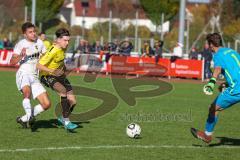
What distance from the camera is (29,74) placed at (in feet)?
39.5

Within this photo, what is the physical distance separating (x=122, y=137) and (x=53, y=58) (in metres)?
2.02

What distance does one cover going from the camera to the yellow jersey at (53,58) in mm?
11938

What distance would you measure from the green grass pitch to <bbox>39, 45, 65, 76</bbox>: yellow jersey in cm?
127

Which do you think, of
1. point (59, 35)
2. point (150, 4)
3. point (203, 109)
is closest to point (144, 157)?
point (59, 35)

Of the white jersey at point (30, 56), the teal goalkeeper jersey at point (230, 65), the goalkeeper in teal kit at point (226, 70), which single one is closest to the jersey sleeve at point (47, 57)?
the white jersey at point (30, 56)

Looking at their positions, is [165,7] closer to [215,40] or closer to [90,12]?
[90,12]

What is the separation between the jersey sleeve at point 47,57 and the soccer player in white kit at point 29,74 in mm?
245

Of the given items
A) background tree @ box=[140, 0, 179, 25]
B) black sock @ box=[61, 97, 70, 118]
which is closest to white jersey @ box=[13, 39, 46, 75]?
black sock @ box=[61, 97, 70, 118]

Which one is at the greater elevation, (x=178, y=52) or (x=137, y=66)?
(x=178, y=52)

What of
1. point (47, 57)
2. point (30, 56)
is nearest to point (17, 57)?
point (30, 56)

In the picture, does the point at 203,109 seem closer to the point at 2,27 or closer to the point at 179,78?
the point at 179,78

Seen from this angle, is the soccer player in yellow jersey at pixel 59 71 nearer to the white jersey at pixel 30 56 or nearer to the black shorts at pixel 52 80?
the black shorts at pixel 52 80

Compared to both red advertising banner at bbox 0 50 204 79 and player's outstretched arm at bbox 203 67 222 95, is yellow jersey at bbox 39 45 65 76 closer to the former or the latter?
player's outstretched arm at bbox 203 67 222 95

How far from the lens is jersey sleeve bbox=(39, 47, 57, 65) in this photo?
1192cm
